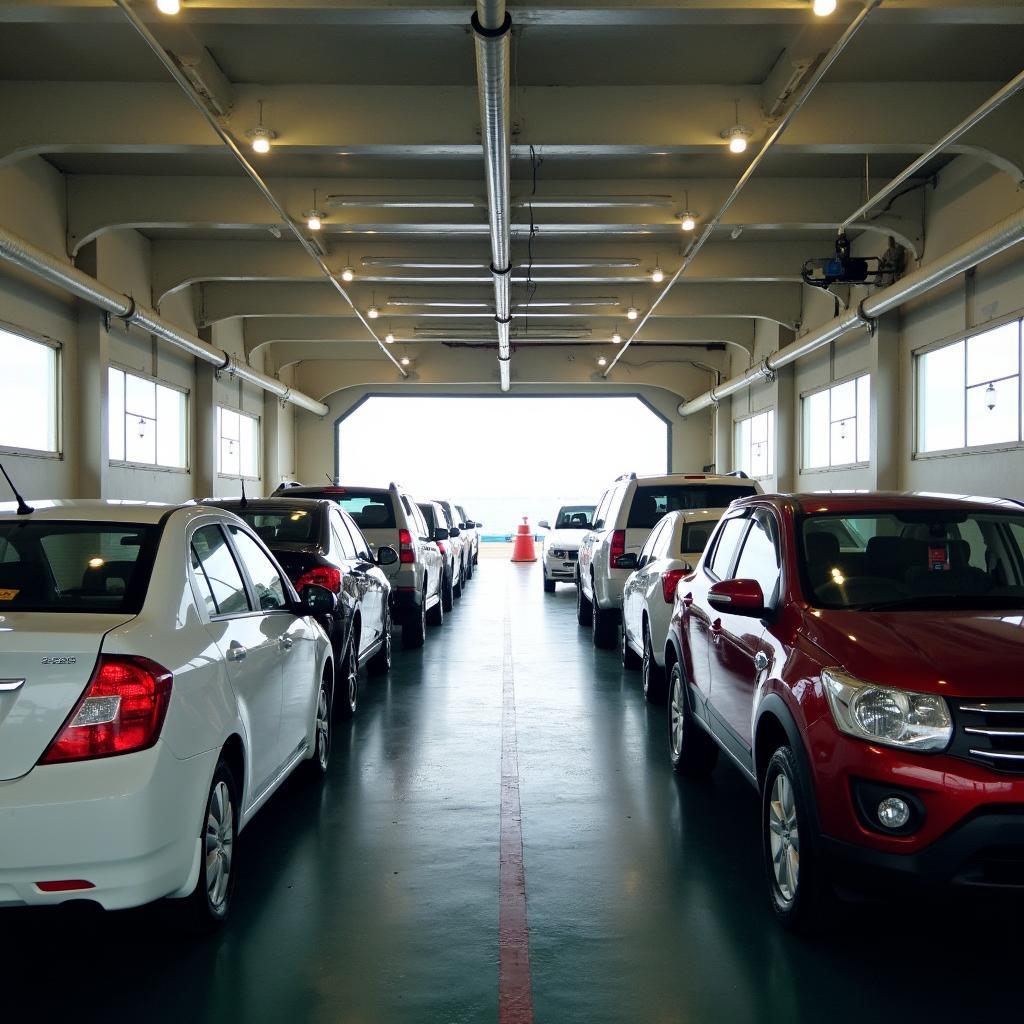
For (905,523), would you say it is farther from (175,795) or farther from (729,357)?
(729,357)

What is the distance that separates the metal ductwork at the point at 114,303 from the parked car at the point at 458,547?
557 centimetres

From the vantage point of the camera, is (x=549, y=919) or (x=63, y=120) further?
(x=63, y=120)

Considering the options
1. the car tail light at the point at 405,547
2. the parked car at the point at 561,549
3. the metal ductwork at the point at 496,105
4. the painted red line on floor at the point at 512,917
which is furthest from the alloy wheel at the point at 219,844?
the parked car at the point at 561,549

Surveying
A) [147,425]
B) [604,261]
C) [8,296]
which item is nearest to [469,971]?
[8,296]

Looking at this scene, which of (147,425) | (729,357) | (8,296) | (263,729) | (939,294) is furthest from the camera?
(729,357)

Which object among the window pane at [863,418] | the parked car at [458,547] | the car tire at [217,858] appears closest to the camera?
the car tire at [217,858]

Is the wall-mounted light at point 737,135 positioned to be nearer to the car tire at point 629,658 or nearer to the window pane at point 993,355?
the window pane at point 993,355

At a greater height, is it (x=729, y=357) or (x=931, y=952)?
(x=729, y=357)

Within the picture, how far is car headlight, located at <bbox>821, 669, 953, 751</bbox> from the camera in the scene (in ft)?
11.3

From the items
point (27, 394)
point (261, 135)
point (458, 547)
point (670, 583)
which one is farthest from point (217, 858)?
point (458, 547)

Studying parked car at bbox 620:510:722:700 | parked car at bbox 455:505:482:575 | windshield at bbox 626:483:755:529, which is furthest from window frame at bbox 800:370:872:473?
parked car at bbox 620:510:722:700

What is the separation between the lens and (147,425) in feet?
64.5

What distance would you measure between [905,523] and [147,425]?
17.1 m

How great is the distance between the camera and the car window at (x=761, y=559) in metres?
4.79
